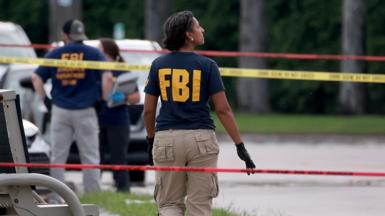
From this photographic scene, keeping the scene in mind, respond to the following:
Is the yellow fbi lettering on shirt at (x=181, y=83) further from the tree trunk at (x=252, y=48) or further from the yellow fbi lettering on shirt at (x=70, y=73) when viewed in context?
the tree trunk at (x=252, y=48)

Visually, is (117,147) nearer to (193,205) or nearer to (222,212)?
(222,212)

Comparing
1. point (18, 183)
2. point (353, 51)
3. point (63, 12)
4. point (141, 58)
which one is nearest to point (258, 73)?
point (141, 58)

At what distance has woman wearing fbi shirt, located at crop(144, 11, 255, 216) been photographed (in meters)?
8.23

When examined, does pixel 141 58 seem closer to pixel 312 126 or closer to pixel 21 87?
pixel 21 87

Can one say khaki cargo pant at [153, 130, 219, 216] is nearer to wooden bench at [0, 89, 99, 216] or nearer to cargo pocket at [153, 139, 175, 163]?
cargo pocket at [153, 139, 175, 163]

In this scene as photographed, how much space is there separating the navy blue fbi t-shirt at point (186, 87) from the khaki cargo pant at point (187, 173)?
0.22 feet

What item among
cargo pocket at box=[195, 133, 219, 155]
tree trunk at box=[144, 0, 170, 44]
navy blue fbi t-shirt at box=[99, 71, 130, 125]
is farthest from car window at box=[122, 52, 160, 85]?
tree trunk at box=[144, 0, 170, 44]

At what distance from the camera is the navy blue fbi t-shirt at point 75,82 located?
13.1 m

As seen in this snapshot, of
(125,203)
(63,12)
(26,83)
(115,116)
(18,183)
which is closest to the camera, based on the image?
(18,183)

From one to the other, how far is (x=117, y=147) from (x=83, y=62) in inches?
48.5

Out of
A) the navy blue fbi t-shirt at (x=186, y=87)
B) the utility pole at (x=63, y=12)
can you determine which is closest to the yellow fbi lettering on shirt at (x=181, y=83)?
the navy blue fbi t-shirt at (x=186, y=87)

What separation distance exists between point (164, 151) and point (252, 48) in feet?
105

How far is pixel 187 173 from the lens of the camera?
8.28 meters

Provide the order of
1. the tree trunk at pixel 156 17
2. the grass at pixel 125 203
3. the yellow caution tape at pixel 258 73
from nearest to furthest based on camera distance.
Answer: the grass at pixel 125 203 → the yellow caution tape at pixel 258 73 → the tree trunk at pixel 156 17
